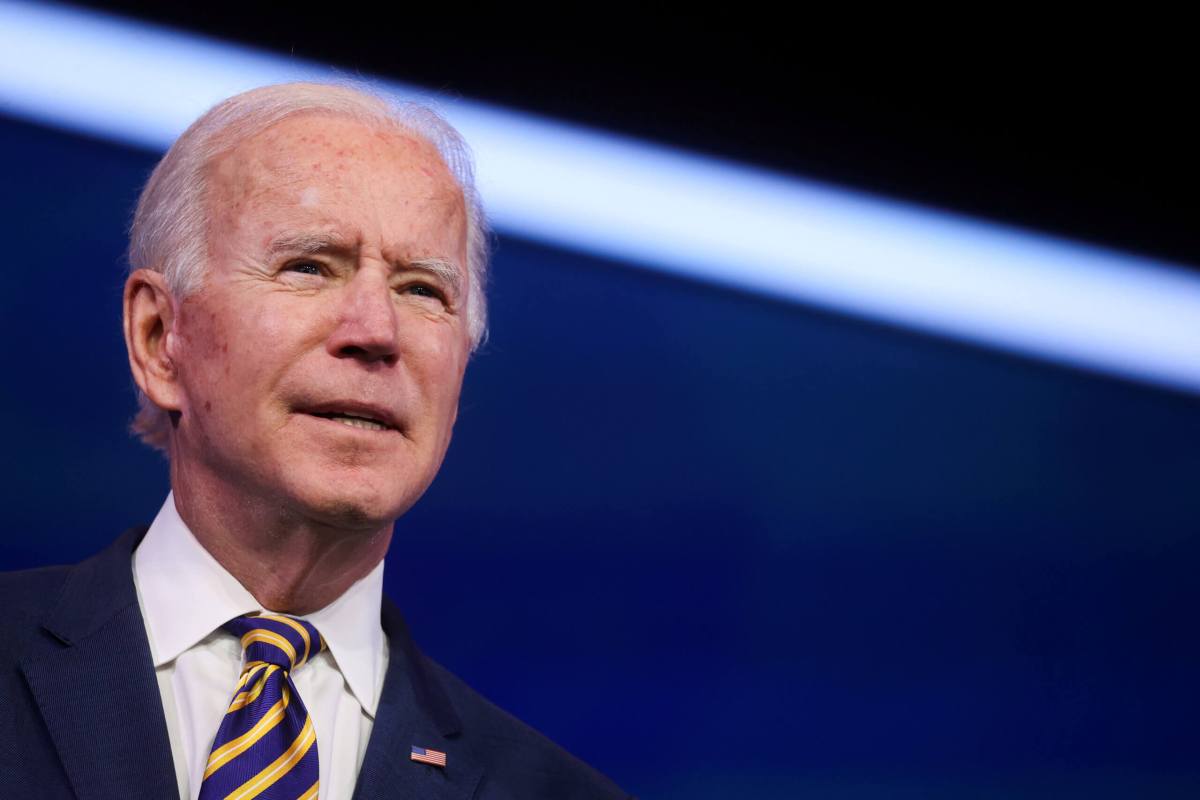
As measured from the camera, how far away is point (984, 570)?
9.52 feet

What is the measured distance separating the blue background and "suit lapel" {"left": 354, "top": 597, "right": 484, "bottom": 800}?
47 cm

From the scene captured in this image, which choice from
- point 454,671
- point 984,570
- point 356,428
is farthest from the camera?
Answer: point 984,570

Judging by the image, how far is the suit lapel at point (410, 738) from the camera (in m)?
2.01

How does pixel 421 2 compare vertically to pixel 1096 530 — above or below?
above

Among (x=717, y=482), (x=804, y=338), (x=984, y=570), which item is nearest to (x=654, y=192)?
(x=804, y=338)

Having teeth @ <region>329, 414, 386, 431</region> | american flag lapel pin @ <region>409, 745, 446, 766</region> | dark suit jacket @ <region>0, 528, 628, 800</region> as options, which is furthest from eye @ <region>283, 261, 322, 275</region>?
american flag lapel pin @ <region>409, 745, 446, 766</region>

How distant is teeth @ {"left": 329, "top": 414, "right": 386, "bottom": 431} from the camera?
1.98m

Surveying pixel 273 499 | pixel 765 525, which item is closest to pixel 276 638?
pixel 273 499

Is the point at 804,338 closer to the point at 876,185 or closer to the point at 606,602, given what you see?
the point at 876,185

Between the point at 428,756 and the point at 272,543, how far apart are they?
390 millimetres

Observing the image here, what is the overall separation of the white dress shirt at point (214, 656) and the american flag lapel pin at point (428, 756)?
0.25ft

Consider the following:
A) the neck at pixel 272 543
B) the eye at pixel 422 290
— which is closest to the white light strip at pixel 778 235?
the eye at pixel 422 290

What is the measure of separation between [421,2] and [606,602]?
4.09 ft

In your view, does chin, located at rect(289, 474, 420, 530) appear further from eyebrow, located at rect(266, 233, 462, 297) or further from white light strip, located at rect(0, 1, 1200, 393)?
white light strip, located at rect(0, 1, 1200, 393)
